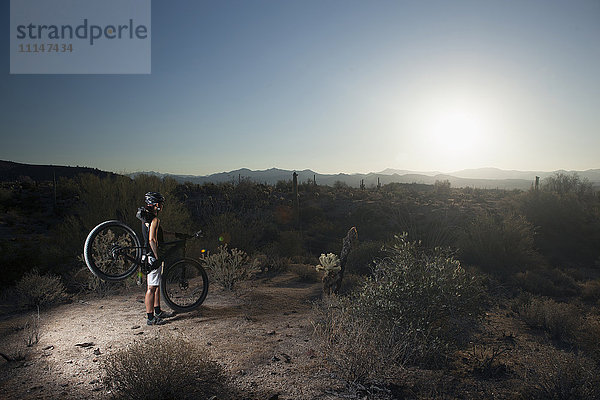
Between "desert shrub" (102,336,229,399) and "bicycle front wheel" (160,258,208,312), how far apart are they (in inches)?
79.7

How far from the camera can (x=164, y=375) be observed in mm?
3777

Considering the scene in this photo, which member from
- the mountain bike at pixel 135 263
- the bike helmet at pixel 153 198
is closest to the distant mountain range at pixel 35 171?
the mountain bike at pixel 135 263

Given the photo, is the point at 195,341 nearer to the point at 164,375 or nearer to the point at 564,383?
the point at 164,375

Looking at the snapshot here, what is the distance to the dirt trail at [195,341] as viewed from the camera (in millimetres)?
4176

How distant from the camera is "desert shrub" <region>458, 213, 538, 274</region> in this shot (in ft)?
45.3

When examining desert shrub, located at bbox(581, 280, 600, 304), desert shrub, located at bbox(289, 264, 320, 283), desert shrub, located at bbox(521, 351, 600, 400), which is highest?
desert shrub, located at bbox(521, 351, 600, 400)

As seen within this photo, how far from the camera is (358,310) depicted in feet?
17.2

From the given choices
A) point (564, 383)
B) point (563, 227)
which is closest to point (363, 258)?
point (564, 383)

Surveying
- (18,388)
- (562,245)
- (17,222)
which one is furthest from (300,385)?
(17,222)

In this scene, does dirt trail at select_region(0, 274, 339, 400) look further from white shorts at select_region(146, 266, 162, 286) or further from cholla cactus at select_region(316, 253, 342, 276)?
cholla cactus at select_region(316, 253, 342, 276)

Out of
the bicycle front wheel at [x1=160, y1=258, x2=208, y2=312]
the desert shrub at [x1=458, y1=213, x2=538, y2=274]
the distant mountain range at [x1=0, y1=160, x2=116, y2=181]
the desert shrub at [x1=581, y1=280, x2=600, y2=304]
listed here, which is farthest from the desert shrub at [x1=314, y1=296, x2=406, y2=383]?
the distant mountain range at [x1=0, y1=160, x2=116, y2=181]

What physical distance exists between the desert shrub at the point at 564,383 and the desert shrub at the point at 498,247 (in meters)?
10.2

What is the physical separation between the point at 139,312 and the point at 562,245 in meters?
20.2

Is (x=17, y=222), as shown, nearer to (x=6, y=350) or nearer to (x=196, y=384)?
(x=6, y=350)
